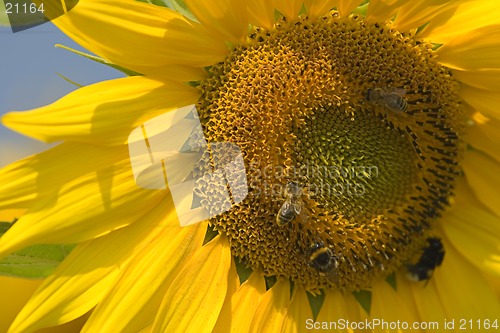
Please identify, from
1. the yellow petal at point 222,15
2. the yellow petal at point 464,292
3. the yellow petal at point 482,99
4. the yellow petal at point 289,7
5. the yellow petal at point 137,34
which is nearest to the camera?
the yellow petal at point 137,34

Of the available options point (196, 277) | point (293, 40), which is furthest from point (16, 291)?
point (293, 40)

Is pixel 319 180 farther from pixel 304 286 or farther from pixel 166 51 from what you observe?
pixel 166 51

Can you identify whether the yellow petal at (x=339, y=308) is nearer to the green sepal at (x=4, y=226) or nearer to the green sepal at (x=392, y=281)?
the green sepal at (x=392, y=281)

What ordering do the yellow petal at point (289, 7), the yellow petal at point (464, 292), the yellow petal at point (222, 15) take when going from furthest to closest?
the yellow petal at point (464, 292) → the yellow petal at point (289, 7) → the yellow petal at point (222, 15)

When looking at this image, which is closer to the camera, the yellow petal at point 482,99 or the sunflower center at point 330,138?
the sunflower center at point 330,138

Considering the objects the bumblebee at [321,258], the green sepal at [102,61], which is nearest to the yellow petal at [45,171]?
the green sepal at [102,61]

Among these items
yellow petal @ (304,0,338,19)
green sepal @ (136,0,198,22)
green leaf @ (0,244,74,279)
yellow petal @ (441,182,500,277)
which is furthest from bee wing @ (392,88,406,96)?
green leaf @ (0,244,74,279)
